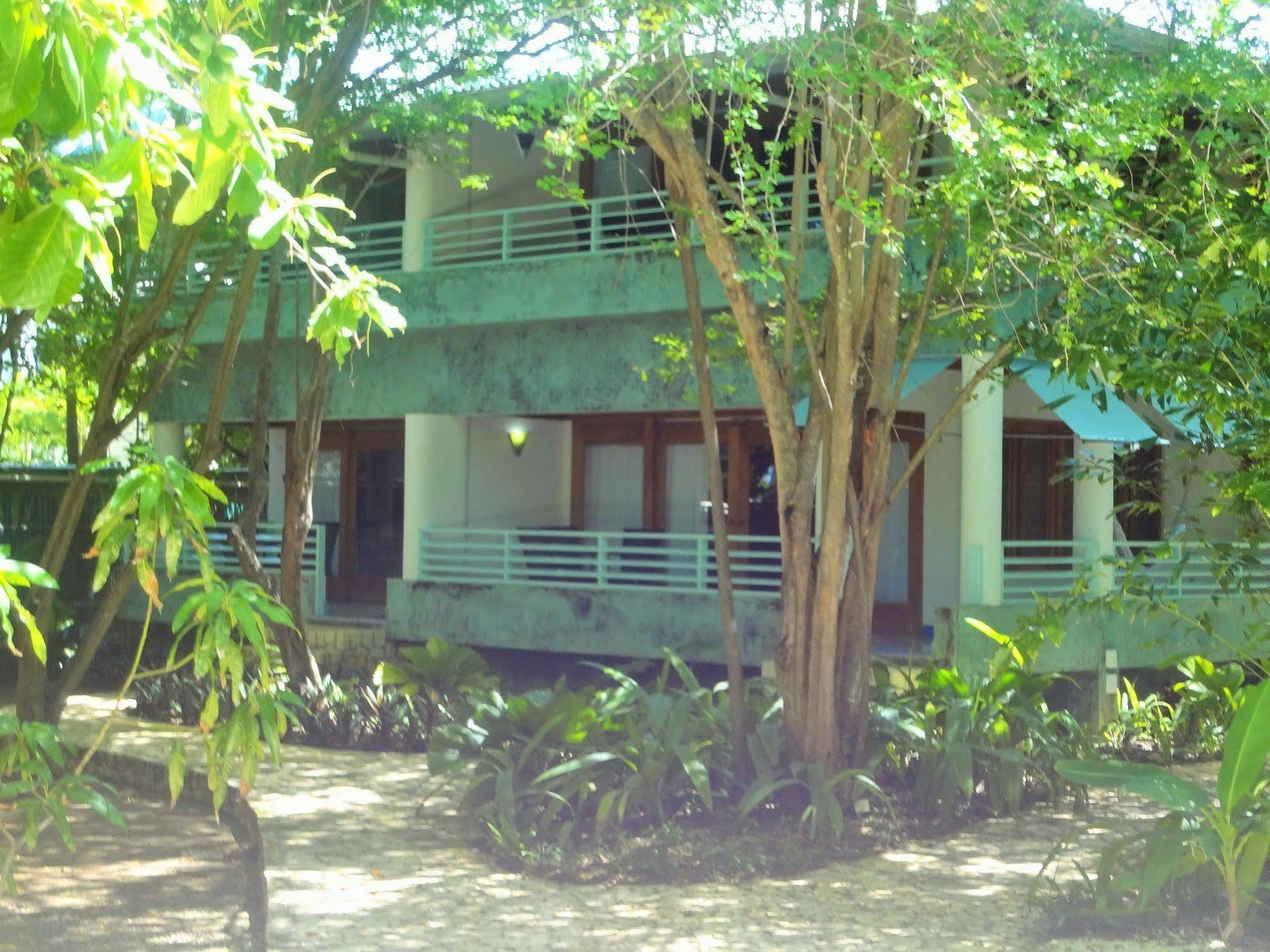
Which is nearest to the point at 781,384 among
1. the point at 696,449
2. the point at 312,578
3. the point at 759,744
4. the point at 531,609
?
the point at 759,744

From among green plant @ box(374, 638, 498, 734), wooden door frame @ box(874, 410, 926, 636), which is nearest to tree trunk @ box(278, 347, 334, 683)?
green plant @ box(374, 638, 498, 734)

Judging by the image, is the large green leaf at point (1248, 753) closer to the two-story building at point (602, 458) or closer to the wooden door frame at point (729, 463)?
the two-story building at point (602, 458)

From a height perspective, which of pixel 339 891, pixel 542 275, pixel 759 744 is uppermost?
pixel 542 275

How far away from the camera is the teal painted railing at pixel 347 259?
13.7m

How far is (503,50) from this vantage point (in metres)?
10.1

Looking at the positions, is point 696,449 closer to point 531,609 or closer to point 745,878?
point 531,609

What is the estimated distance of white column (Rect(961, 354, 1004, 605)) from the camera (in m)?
12.0

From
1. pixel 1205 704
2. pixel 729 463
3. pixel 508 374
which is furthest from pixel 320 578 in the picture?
pixel 1205 704

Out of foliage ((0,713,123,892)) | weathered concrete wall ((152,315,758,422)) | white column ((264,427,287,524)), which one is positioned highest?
weathered concrete wall ((152,315,758,422))

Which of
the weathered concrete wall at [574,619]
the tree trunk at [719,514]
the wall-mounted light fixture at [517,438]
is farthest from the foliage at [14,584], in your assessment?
the wall-mounted light fixture at [517,438]

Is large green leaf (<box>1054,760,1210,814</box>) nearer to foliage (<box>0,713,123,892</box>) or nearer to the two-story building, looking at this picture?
foliage (<box>0,713,123,892</box>)

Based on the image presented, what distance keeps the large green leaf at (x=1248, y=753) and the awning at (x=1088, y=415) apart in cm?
533

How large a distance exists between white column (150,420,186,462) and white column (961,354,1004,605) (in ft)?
36.2

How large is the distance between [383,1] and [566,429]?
924cm
